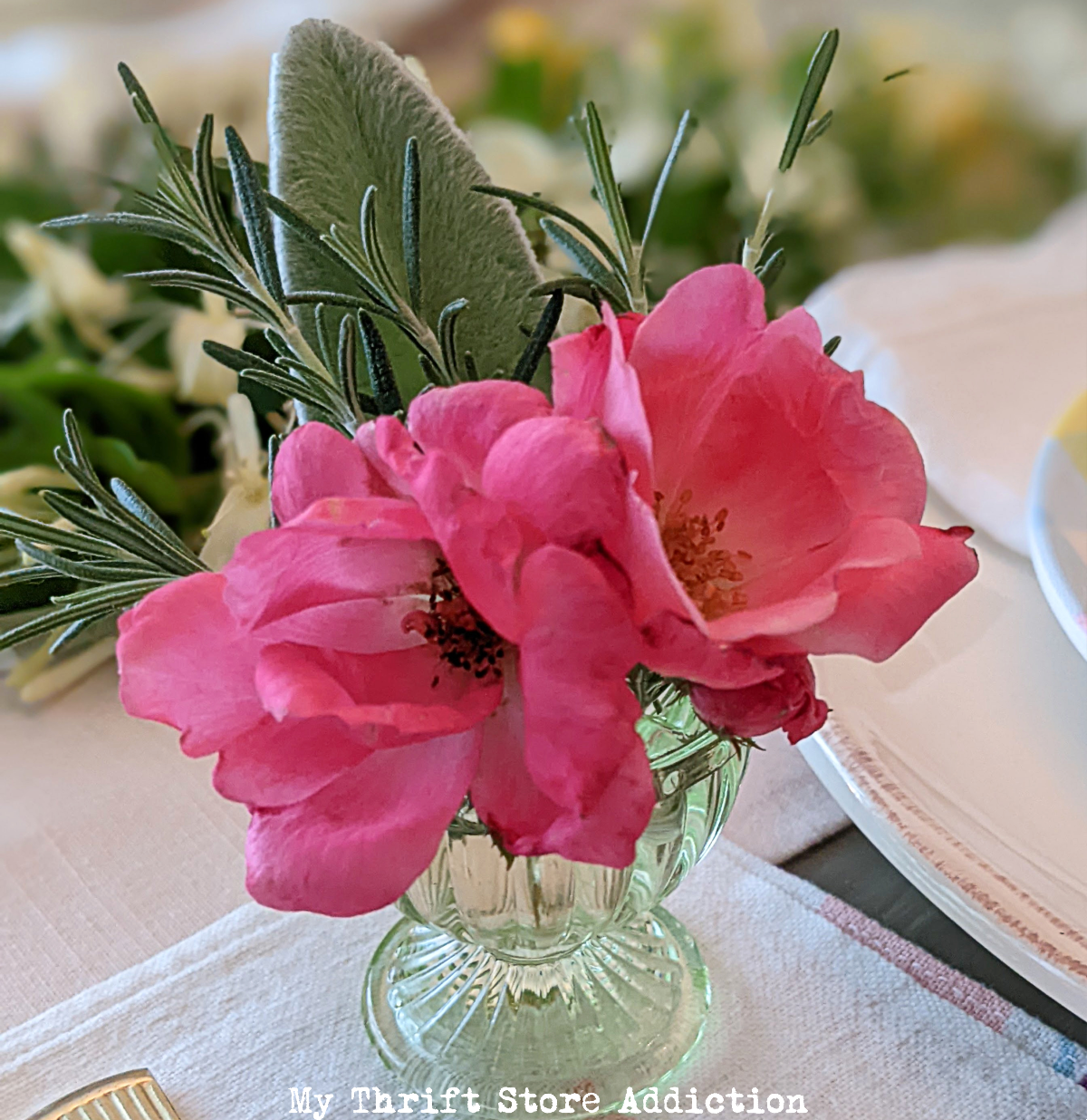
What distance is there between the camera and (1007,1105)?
0.98 ft

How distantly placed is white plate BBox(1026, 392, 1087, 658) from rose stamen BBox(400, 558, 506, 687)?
0.66 ft

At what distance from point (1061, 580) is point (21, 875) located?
1.09ft

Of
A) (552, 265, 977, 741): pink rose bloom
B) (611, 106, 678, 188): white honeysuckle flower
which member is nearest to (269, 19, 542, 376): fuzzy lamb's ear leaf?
(552, 265, 977, 741): pink rose bloom

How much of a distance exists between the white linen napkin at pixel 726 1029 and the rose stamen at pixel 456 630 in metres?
0.15

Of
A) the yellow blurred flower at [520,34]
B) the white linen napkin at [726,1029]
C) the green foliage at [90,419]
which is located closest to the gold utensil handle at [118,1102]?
the white linen napkin at [726,1029]

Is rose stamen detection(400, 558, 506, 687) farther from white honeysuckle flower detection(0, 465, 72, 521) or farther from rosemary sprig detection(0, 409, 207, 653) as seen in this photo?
white honeysuckle flower detection(0, 465, 72, 521)

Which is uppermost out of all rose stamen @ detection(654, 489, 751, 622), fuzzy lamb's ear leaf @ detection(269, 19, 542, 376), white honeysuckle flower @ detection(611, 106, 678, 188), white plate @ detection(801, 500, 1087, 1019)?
fuzzy lamb's ear leaf @ detection(269, 19, 542, 376)

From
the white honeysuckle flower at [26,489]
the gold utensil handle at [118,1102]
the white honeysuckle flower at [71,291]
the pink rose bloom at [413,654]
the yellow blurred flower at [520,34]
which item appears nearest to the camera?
the pink rose bloom at [413,654]

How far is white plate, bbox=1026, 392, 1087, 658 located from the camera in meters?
0.35

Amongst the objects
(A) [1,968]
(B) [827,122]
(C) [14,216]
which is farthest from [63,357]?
(B) [827,122]

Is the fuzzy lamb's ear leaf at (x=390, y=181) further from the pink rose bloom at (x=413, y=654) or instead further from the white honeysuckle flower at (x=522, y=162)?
the white honeysuckle flower at (x=522, y=162)

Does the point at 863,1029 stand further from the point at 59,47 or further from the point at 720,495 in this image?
the point at 59,47

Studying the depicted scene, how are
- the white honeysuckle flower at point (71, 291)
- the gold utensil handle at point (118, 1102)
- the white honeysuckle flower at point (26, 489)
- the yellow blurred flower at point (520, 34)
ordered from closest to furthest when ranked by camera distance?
the gold utensil handle at point (118, 1102), the white honeysuckle flower at point (26, 489), the white honeysuckle flower at point (71, 291), the yellow blurred flower at point (520, 34)

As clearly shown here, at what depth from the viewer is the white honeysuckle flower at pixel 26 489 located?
0.44 m
